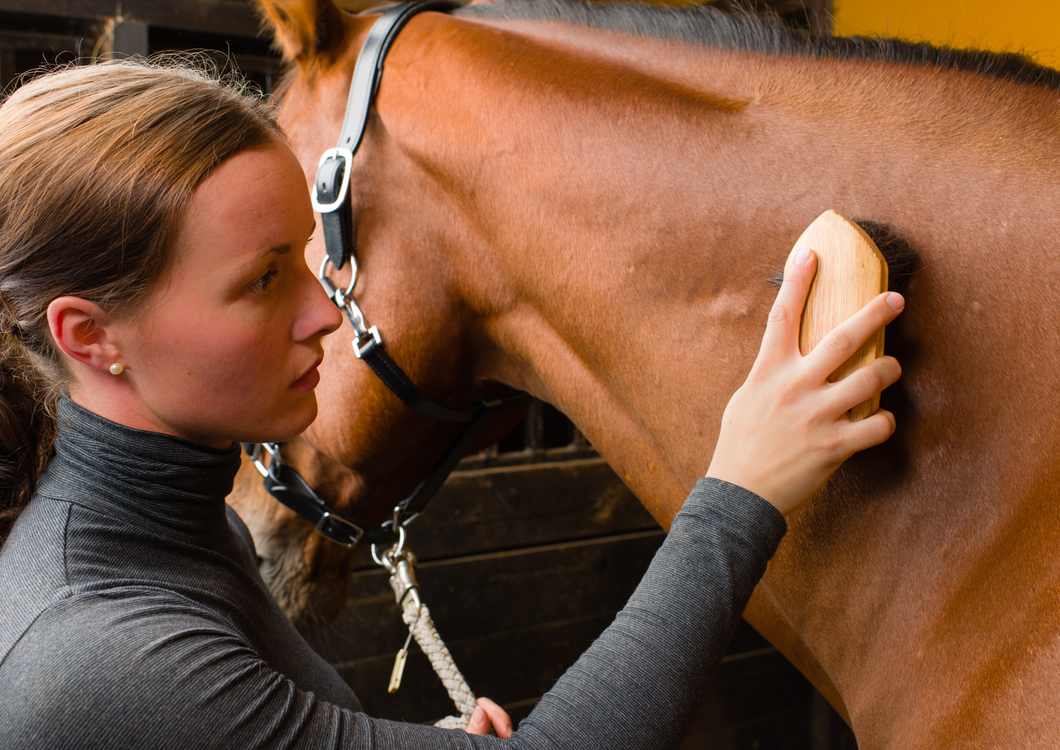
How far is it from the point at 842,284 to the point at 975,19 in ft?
3.55

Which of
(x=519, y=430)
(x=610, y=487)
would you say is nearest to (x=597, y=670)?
(x=610, y=487)

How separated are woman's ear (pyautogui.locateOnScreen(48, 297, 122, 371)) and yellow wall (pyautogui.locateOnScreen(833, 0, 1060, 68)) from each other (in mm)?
986

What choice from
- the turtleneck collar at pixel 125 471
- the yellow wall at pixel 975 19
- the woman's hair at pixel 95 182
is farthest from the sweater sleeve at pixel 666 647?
the yellow wall at pixel 975 19

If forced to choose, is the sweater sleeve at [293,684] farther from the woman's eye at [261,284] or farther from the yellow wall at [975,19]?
the yellow wall at [975,19]

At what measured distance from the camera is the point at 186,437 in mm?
614

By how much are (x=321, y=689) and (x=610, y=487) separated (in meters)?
1.59

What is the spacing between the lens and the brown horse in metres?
0.50

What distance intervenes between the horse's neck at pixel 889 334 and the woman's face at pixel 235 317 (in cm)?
26

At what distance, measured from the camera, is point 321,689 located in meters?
0.75

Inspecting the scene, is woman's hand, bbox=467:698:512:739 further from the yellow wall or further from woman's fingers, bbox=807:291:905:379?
the yellow wall

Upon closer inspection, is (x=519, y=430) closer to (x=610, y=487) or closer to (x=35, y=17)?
(x=610, y=487)

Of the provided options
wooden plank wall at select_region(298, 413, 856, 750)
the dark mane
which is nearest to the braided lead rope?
the dark mane

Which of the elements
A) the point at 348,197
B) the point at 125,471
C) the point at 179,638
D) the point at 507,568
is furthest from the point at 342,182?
the point at 507,568

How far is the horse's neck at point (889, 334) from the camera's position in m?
0.49
